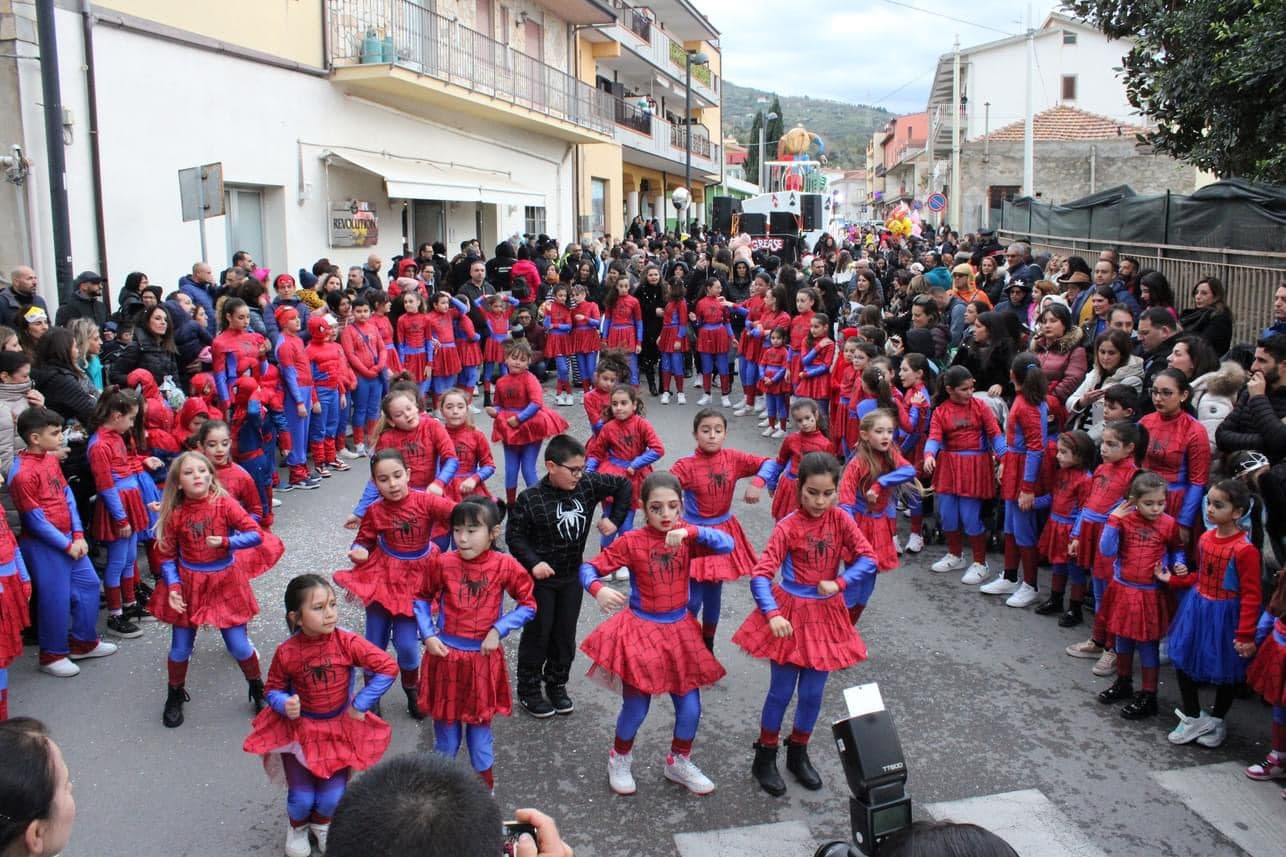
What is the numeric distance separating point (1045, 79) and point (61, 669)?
47702mm

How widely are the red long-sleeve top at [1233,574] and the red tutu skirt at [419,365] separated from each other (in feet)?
29.0

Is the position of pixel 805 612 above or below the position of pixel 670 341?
below

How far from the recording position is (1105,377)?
7.67 metres

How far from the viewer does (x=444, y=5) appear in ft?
64.8

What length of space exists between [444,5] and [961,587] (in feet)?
53.8

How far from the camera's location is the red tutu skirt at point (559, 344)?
45.3ft

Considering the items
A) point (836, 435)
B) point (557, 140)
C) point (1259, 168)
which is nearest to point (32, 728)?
point (836, 435)

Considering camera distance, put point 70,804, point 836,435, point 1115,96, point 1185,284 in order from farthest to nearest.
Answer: point 1115,96
point 1185,284
point 836,435
point 70,804

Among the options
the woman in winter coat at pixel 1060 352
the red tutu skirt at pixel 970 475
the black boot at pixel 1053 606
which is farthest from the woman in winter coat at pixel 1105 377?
the black boot at pixel 1053 606

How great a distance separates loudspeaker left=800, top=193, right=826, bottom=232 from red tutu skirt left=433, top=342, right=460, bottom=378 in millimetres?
21536

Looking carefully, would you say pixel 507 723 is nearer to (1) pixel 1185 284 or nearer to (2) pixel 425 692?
(2) pixel 425 692

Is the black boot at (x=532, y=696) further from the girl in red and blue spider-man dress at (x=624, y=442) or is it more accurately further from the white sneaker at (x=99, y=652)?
the white sneaker at (x=99, y=652)

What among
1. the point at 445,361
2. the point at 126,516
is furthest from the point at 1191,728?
the point at 445,361

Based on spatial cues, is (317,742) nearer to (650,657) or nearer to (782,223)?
(650,657)
